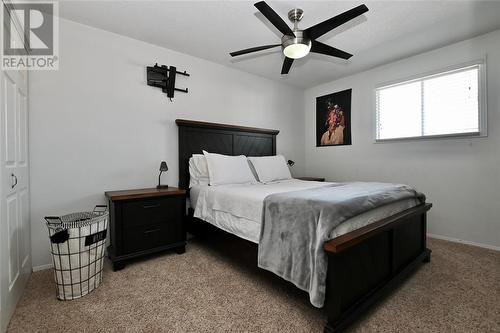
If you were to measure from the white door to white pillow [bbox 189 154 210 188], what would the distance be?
1.59 metres

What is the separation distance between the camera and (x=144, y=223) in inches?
92.9

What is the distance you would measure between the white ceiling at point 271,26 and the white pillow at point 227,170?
56.8 inches

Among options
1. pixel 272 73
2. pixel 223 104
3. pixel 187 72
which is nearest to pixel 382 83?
pixel 272 73

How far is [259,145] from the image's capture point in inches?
154

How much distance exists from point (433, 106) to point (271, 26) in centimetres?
248

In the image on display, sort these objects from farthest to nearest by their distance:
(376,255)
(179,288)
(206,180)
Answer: (206,180) → (179,288) → (376,255)

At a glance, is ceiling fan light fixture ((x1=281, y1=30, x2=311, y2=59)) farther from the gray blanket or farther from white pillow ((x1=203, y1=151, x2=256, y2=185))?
white pillow ((x1=203, y1=151, x2=256, y2=185))

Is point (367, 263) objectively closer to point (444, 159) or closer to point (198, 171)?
point (198, 171)

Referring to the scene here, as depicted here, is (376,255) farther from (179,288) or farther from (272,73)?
(272,73)

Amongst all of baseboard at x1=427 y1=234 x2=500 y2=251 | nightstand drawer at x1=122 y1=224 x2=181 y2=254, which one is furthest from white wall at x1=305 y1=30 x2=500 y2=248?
nightstand drawer at x1=122 y1=224 x2=181 y2=254

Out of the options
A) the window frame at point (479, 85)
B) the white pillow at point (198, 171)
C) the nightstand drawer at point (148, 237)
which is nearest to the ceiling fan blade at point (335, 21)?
the white pillow at point (198, 171)

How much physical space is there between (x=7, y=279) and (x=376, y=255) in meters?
2.53

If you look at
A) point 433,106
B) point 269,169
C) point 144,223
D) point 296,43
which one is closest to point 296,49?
point 296,43

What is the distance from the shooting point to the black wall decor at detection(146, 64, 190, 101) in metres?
2.86
